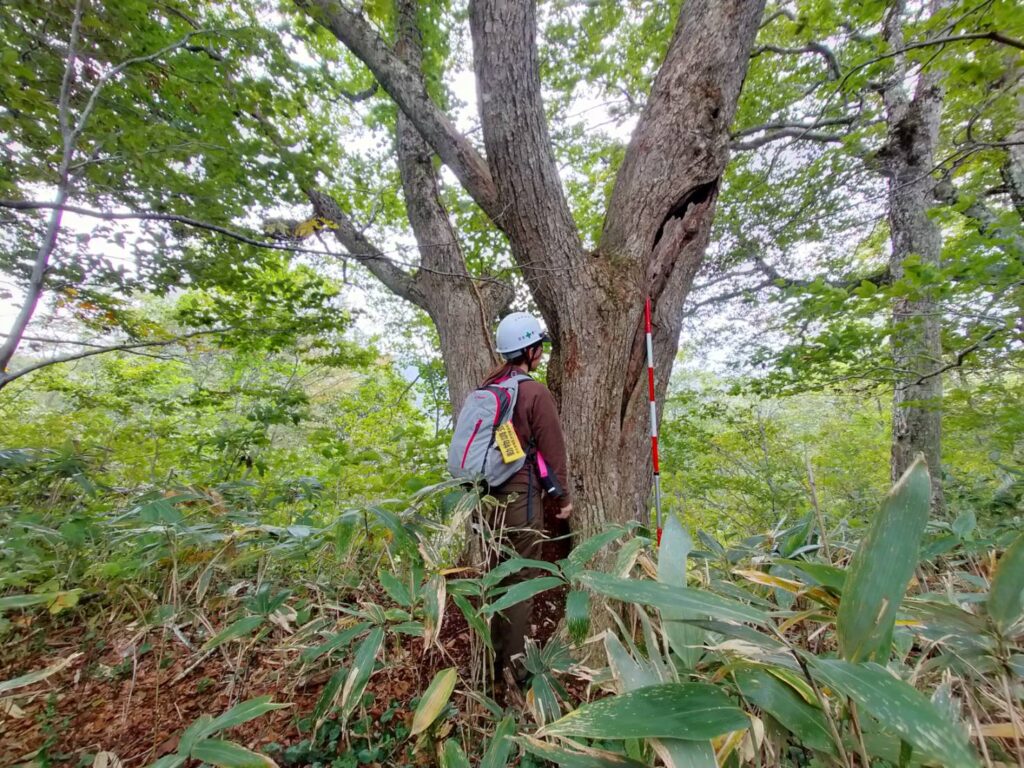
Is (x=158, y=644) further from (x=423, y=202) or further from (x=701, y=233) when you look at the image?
(x=701, y=233)

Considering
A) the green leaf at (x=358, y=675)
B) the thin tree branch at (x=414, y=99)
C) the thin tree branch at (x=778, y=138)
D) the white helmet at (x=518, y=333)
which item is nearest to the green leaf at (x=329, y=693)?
the green leaf at (x=358, y=675)

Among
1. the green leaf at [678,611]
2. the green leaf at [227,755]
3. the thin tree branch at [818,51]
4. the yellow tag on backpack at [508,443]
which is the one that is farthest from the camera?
the thin tree branch at [818,51]

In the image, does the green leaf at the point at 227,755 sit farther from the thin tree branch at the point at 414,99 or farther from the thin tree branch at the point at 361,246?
the thin tree branch at the point at 361,246

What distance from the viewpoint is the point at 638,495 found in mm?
2420

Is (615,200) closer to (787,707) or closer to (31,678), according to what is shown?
(787,707)

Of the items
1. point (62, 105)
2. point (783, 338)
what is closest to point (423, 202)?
point (62, 105)

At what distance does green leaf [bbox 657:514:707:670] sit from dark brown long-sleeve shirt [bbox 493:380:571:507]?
1.37 metres

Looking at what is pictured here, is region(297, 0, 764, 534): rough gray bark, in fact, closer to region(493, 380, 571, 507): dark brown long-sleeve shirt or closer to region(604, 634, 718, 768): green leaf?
region(493, 380, 571, 507): dark brown long-sleeve shirt

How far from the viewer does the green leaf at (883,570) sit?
1.36ft

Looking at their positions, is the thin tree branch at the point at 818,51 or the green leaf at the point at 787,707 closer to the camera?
the green leaf at the point at 787,707

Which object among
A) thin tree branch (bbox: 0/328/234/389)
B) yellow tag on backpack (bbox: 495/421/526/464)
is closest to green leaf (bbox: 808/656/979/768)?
yellow tag on backpack (bbox: 495/421/526/464)

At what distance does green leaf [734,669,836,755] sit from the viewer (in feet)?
1.50

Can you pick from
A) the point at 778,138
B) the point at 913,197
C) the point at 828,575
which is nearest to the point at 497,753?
the point at 828,575

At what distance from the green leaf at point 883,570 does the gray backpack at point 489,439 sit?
155 centimetres
